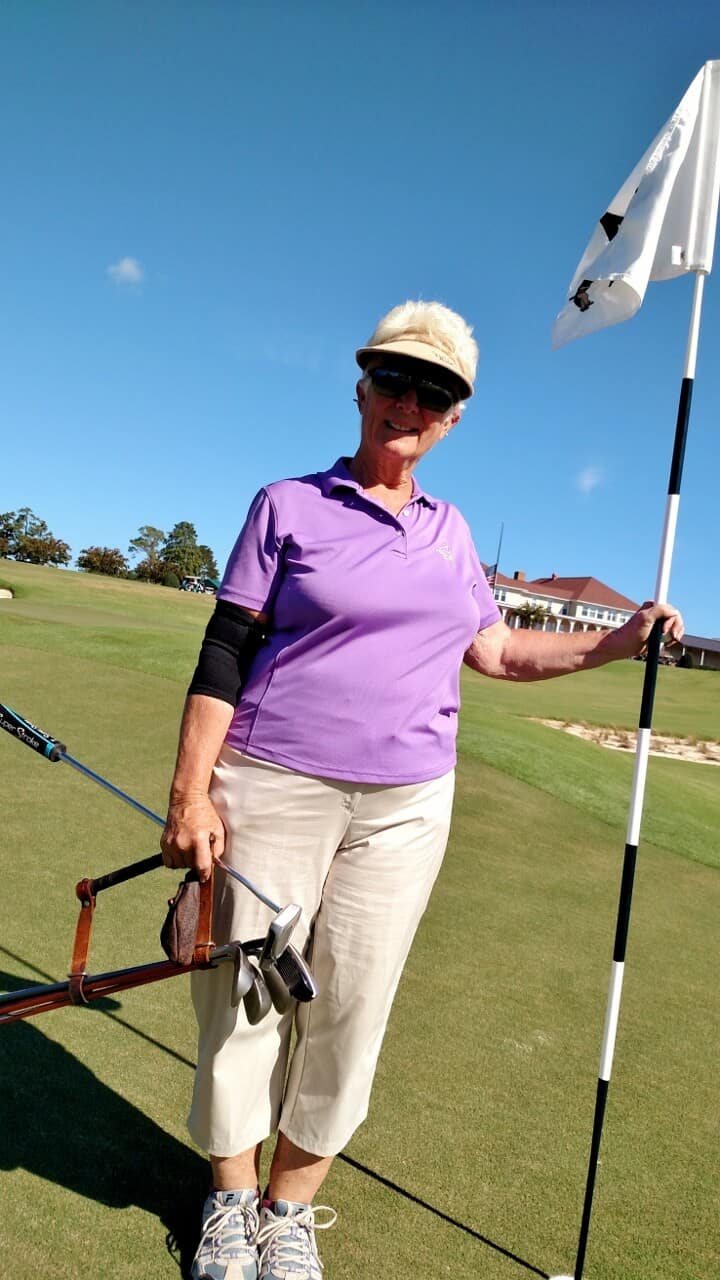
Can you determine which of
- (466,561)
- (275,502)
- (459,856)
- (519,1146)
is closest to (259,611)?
(275,502)

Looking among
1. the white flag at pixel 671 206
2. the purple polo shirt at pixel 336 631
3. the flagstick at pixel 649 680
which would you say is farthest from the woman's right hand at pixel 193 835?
the white flag at pixel 671 206

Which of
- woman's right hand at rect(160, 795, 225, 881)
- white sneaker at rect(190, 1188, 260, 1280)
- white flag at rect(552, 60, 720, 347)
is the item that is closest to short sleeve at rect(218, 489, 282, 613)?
woman's right hand at rect(160, 795, 225, 881)

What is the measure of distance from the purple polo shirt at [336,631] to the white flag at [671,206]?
102 centimetres

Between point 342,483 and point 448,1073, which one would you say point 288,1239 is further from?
point 342,483

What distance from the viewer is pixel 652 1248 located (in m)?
2.37

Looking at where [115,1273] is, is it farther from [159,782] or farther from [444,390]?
Answer: [159,782]

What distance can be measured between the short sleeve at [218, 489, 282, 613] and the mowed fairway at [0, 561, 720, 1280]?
152 centimetres

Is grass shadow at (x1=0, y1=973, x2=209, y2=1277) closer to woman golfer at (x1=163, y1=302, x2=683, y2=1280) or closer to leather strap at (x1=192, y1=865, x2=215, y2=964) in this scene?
woman golfer at (x1=163, y1=302, x2=683, y2=1280)

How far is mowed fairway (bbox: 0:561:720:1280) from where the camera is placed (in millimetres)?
2252

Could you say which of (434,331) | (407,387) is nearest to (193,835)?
(407,387)

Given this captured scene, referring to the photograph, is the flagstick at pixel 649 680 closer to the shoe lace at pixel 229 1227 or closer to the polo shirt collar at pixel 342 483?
the polo shirt collar at pixel 342 483

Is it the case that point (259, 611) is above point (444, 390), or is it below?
below

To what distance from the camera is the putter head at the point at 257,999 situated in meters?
1.85

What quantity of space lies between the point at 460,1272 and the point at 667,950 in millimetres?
2878
